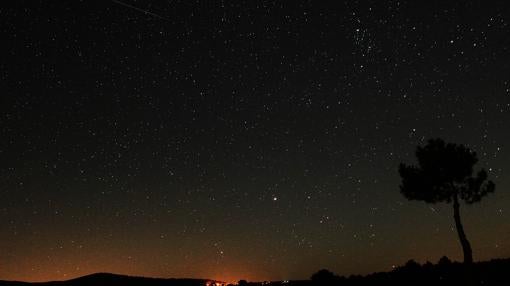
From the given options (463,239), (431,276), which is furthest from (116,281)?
(463,239)

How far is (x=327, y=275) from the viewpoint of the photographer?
30422mm

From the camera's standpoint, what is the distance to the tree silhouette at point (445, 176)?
29.7 meters

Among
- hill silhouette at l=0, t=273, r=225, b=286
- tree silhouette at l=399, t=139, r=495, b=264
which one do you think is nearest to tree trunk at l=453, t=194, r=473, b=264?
tree silhouette at l=399, t=139, r=495, b=264

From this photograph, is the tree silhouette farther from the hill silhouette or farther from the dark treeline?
the hill silhouette

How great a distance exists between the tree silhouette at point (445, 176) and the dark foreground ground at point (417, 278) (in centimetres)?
294

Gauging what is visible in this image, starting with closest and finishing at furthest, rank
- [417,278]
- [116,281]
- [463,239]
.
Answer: [417,278] → [463,239] → [116,281]

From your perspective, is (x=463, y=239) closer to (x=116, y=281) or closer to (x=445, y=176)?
(x=445, y=176)

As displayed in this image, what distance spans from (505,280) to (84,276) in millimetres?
26177

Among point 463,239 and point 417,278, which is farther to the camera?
point 463,239

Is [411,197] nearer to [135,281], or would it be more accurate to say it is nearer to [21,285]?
[135,281]

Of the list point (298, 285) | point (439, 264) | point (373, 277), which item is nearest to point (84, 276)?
point (298, 285)

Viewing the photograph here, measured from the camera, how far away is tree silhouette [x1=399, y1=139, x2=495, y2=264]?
1168 inches

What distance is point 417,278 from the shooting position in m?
25.2

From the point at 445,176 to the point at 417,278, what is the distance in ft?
23.0
